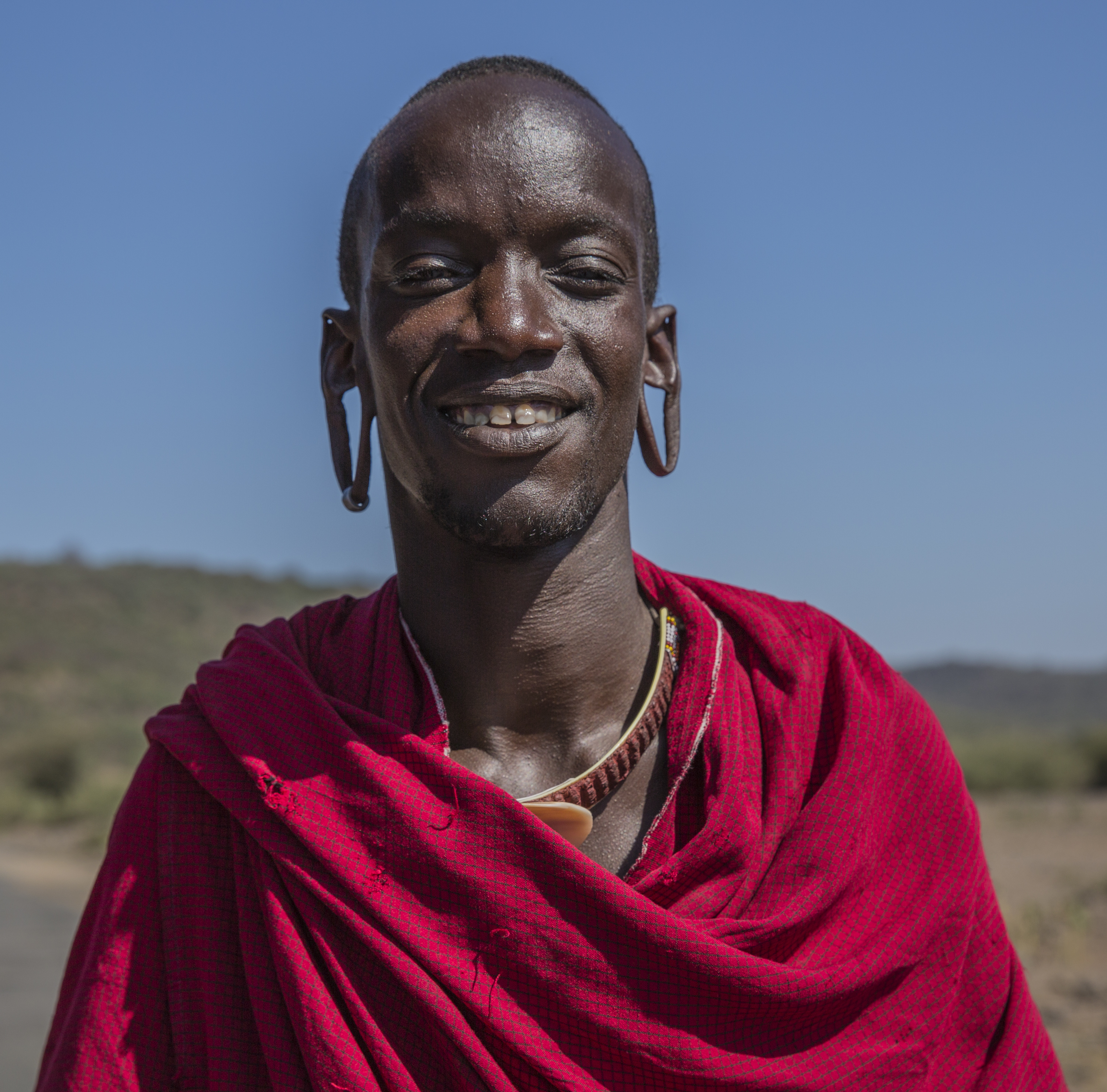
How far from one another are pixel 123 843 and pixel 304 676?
46cm

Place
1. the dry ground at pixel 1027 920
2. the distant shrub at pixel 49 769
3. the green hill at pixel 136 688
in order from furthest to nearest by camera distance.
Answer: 1. the distant shrub at pixel 49 769
2. the green hill at pixel 136 688
3. the dry ground at pixel 1027 920

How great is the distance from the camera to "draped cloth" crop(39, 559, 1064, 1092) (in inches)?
83.7

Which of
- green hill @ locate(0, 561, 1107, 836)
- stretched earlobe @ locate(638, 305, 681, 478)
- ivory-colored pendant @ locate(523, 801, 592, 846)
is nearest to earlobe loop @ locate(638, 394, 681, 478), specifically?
stretched earlobe @ locate(638, 305, 681, 478)

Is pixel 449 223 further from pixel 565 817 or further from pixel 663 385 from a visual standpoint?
pixel 565 817

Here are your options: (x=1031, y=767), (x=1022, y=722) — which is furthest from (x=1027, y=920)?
(x=1022, y=722)

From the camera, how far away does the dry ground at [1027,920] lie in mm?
8266

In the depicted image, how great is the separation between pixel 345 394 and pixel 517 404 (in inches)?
22.8

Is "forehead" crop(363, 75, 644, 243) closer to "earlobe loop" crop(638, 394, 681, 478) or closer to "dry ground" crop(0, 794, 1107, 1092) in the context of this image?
"earlobe loop" crop(638, 394, 681, 478)

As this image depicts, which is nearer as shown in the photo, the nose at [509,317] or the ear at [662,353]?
the nose at [509,317]

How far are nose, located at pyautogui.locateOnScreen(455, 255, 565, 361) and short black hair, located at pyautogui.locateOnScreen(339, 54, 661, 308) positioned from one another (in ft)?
1.08

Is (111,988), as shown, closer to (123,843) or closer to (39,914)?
(123,843)

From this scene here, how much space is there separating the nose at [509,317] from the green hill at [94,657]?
710 inches

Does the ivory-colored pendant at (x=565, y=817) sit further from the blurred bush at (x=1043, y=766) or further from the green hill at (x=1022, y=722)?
the green hill at (x=1022, y=722)

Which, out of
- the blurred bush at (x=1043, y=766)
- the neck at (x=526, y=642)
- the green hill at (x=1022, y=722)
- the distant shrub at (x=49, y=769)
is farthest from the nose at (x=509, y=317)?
the distant shrub at (x=49, y=769)
